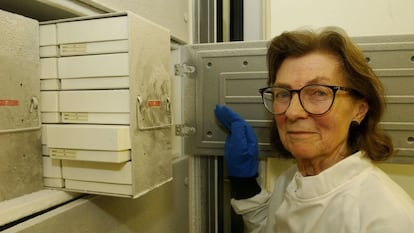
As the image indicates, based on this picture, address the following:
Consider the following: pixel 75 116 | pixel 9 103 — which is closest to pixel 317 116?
pixel 75 116

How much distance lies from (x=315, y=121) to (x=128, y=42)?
52 centimetres

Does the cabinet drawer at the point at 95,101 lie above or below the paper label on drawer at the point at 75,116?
above

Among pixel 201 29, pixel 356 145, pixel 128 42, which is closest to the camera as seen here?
pixel 128 42

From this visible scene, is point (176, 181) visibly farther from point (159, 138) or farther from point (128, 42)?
point (128, 42)

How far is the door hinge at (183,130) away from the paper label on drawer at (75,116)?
591mm

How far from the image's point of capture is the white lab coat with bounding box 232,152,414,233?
0.71 metres

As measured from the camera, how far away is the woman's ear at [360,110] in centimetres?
89

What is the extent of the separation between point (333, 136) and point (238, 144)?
400mm

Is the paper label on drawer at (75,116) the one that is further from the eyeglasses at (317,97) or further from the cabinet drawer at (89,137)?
the eyeglasses at (317,97)

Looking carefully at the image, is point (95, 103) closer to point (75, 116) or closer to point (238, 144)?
point (75, 116)

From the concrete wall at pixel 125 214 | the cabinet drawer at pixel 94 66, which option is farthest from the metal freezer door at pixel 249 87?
the cabinet drawer at pixel 94 66

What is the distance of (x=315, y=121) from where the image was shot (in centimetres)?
82

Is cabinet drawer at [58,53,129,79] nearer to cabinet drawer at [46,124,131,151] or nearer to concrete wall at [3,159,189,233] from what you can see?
cabinet drawer at [46,124,131,151]

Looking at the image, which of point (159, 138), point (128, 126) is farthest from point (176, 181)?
point (128, 126)
